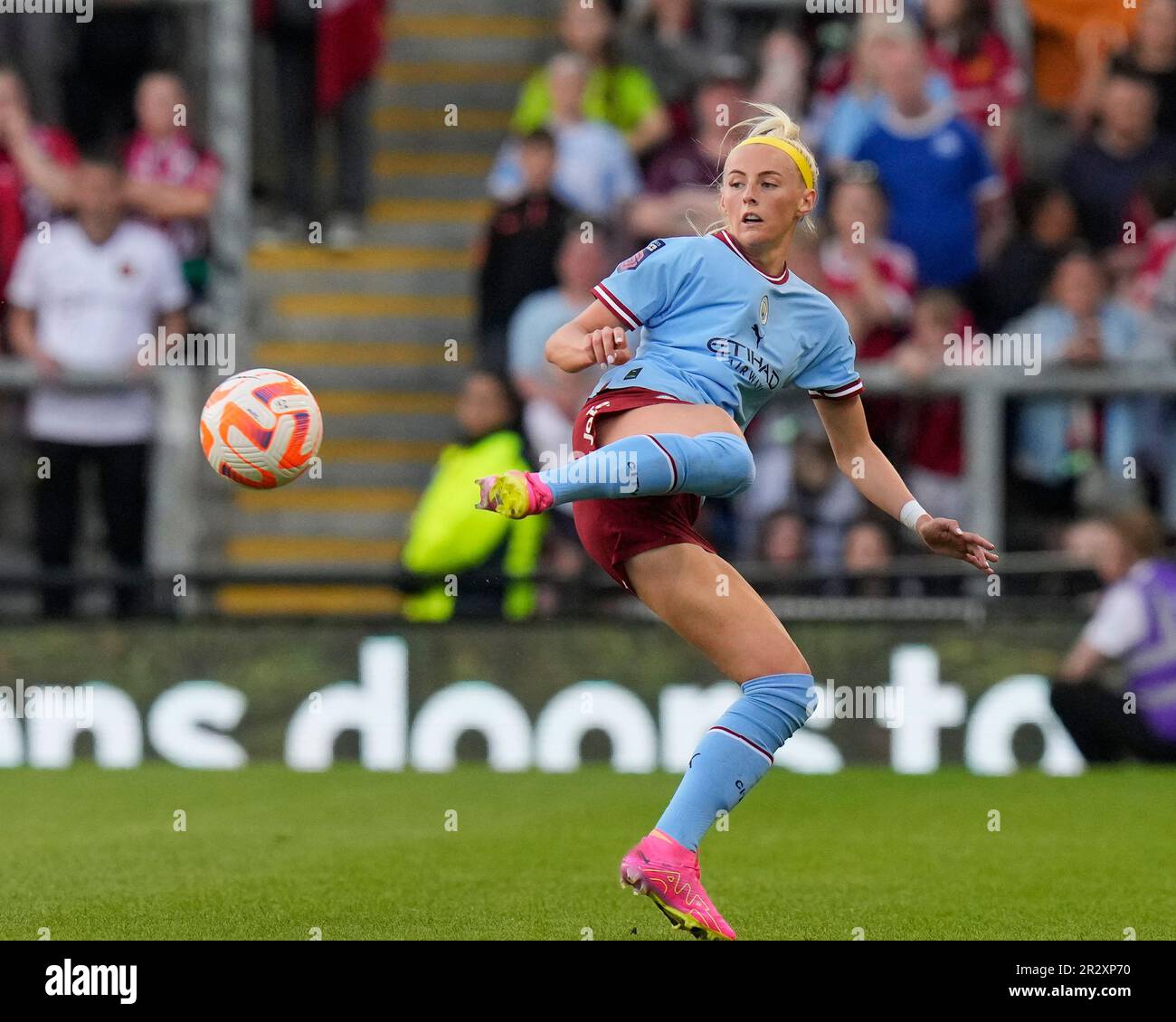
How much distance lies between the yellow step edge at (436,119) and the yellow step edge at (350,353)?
1733 mm

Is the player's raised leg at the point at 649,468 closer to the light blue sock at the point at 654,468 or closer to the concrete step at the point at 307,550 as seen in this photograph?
A: the light blue sock at the point at 654,468

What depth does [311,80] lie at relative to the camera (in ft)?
46.1

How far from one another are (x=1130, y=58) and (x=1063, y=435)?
2369 millimetres

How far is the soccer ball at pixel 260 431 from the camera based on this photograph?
22.9 feet

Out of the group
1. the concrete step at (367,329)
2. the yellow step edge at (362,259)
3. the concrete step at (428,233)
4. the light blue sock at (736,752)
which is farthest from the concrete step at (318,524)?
the light blue sock at (736,752)

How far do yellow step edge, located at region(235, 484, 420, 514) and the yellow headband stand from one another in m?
7.51

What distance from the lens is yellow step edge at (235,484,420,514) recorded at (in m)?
13.9

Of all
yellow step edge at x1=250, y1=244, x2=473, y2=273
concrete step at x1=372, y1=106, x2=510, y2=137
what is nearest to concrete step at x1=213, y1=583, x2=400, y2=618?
yellow step edge at x1=250, y1=244, x2=473, y2=273

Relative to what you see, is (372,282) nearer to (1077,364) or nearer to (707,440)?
(1077,364)

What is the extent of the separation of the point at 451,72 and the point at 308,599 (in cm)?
410

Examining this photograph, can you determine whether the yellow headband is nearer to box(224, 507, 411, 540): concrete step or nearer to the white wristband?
the white wristband

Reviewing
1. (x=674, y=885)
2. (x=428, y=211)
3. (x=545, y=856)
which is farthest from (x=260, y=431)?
(x=428, y=211)

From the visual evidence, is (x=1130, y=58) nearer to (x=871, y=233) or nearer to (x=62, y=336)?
(x=871, y=233)

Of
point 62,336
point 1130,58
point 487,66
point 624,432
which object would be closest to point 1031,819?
point 624,432
